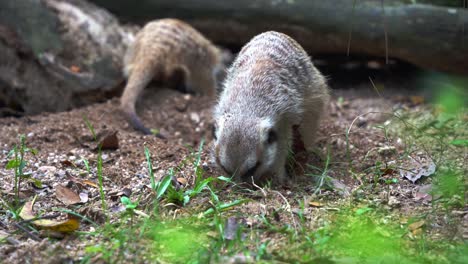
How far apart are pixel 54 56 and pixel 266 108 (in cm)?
282

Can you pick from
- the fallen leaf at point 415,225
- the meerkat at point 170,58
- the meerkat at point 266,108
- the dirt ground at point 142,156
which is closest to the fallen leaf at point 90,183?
the dirt ground at point 142,156

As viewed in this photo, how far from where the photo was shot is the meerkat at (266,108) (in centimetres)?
323

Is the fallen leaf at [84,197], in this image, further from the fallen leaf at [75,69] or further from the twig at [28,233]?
the fallen leaf at [75,69]

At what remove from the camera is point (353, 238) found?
2.48 metres

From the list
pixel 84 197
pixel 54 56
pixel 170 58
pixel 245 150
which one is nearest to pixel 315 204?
pixel 245 150

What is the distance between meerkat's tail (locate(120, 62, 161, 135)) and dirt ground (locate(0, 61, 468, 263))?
9 centimetres

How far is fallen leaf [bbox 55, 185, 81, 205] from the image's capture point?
3039 millimetres

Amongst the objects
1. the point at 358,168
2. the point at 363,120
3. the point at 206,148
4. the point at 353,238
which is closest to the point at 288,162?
the point at 358,168

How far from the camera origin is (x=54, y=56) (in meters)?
5.45

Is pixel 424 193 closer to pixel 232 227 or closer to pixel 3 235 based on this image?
pixel 232 227

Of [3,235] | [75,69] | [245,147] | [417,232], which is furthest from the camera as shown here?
[75,69]

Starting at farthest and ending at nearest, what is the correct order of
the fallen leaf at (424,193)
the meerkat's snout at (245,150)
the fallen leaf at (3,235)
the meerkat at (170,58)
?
the meerkat at (170,58) < the meerkat's snout at (245,150) < the fallen leaf at (424,193) < the fallen leaf at (3,235)

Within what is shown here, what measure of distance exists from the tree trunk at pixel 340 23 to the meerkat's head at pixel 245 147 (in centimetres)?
162

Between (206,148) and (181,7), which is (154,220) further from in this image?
(181,7)
